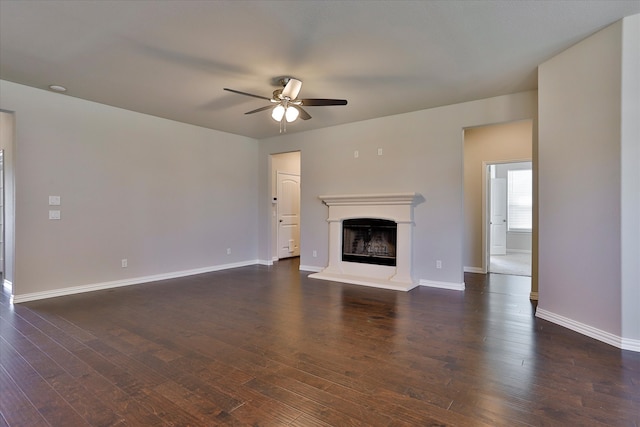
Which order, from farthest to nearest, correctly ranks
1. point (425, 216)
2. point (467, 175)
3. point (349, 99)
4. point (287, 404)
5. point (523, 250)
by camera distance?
point (523, 250), point (467, 175), point (425, 216), point (349, 99), point (287, 404)

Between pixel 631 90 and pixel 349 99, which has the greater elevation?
pixel 349 99

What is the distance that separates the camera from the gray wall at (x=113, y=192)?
4.06 meters

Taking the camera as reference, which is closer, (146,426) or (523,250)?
(146,426)

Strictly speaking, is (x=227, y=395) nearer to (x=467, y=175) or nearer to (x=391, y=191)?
(x=391, y=191)

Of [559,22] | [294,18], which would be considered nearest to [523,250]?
[559,22]

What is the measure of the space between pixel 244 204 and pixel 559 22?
5.40m

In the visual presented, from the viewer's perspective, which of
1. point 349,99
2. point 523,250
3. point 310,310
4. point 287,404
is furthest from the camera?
point 523,250

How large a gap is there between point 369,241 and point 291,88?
9.49ft

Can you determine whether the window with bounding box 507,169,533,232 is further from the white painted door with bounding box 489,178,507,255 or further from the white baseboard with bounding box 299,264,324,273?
the white baseboard with bounding box 299,264,324,273

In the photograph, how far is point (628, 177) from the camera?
104 inches

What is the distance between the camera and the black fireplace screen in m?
5.25

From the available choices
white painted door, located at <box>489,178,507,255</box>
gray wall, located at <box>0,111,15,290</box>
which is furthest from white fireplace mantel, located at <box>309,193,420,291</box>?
white painted door, located at <box>489,178,507,255</box>

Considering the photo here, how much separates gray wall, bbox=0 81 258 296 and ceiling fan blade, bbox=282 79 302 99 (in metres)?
2.69

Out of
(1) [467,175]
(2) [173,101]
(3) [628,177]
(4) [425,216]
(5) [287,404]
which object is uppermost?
(2) [173,101]
